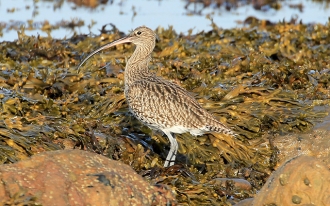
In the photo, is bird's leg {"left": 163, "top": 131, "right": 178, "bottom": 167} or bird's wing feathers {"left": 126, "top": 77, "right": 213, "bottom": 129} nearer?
bird's wing feathers {"left": 126, "top": 77, "right": 213, "bottom": 129}

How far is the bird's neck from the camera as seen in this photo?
6.83 metres

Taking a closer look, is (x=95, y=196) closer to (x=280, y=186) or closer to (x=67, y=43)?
(x=280, y=186)

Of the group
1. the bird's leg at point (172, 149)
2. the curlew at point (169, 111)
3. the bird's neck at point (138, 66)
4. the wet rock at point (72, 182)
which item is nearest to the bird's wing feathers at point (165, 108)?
the curlew at point (169, 111)

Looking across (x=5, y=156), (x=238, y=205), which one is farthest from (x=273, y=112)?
(x=5, y=156)

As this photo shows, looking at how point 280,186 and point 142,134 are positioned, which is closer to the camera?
point 280,186

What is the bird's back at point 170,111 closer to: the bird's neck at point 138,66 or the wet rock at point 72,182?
the bird's neck at point 138,66

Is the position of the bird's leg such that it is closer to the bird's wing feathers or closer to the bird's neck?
the bird's wing feathers

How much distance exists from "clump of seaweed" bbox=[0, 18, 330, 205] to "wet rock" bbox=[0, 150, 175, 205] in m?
0.70

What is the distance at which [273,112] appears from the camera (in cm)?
714

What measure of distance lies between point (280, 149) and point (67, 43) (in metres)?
3.71

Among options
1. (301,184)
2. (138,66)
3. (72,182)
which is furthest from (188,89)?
(72,182)

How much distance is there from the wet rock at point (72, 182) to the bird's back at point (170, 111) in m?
1.71

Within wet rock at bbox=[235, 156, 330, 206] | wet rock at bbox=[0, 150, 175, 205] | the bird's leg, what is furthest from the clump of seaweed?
wet rock at bbox=[235, 156, 330, 206]

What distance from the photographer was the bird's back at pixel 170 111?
252 inches
